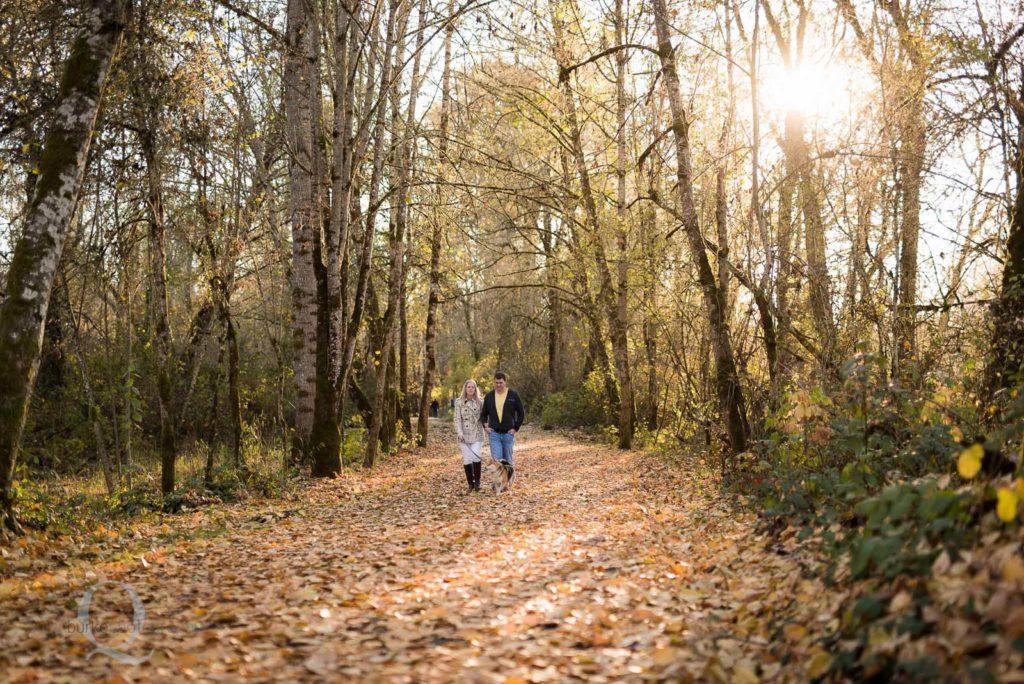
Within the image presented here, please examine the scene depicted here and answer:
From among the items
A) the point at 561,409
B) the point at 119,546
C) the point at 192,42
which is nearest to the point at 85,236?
the point at 192,42

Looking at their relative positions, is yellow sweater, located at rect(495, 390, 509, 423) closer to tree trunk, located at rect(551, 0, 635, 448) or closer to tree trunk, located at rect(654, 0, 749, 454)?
tree trunk, located at rect(654, 0, 749, 454)

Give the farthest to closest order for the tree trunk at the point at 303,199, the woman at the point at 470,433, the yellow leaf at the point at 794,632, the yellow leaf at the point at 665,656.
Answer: the tree trunk at the point at 303,199
the woman at the point at 470,433
the yellow leaf at the point at 665,656
the yellow leaf at the point at 794,632

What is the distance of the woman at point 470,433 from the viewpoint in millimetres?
12891

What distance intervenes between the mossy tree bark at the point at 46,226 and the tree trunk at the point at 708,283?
27.0ft

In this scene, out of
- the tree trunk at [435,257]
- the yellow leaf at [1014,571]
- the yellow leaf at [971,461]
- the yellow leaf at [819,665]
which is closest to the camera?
the yellow leaf at [1014,571]

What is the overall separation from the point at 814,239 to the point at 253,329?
18.1 metres

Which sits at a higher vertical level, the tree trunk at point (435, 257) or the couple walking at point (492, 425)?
the tree trunk at point (435, 257)

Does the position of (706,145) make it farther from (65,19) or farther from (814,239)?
(65,19)

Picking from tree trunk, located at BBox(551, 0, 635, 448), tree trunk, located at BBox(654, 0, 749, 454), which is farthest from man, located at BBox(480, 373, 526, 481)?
tree trunk, located at BBox(551, 0, 635, 448)

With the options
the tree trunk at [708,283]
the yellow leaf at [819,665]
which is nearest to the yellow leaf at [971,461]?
the yellow leaf at [819,665]

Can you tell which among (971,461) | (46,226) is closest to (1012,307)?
(971,461)

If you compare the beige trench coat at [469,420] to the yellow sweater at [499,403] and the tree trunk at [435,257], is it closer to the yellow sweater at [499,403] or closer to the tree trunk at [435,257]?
the yellow sweater at [499,403]

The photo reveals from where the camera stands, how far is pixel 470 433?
42.5 ft

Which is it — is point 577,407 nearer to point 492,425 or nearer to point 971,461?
point 492,425
